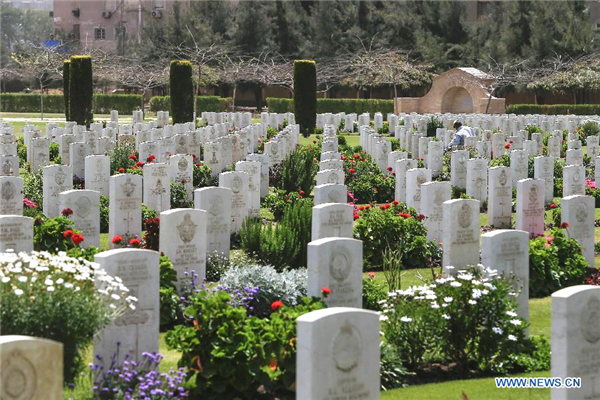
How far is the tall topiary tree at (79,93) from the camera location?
1454 inches

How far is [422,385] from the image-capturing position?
941 cm

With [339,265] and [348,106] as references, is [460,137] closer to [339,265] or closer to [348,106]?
[339,265]

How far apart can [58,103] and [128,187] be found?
45648 millimetres

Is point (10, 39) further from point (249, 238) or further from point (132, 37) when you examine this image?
point (249, 238)

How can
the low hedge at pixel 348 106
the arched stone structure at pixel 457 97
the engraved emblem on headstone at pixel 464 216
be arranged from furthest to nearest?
the low hedge at pixel 348 106 → the arched stone structure at pixel 457 97 → the engraved emblem on headstone at pixel 464 216

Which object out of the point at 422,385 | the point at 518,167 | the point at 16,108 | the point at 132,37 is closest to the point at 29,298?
the point at 422,385

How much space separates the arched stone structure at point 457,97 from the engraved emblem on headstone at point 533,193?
3407 centimetres

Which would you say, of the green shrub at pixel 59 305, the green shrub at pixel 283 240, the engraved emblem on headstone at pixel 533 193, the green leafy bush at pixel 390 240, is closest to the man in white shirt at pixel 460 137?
the engraved emblem on headstone at pixel 533 193

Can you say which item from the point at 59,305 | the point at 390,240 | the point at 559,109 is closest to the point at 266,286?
the point at 59,305

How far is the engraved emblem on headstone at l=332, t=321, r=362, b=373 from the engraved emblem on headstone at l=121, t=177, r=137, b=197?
810 centimetres

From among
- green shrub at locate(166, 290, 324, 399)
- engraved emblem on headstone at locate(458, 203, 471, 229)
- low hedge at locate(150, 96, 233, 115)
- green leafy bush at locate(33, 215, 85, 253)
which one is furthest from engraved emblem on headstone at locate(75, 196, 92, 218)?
low hedge at locate(150, 96, 233, 115)

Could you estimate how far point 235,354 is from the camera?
8594 mm

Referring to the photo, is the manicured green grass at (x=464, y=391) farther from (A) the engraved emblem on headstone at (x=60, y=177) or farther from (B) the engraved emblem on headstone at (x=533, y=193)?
(A) the engraved emblem on headstone at (x=60, y=177)

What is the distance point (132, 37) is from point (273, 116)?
141 feet
